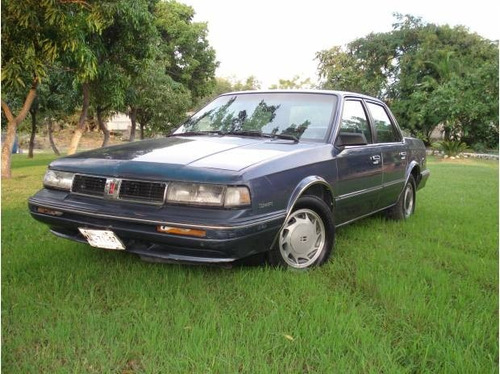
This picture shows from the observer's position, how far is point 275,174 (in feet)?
9.80

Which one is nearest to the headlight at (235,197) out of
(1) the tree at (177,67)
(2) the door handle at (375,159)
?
(2) the door handle at (375,159)

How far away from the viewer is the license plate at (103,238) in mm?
2895

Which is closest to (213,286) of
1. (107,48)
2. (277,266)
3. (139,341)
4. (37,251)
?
(277,266)

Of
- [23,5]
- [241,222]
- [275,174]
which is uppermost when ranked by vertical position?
[23,5]

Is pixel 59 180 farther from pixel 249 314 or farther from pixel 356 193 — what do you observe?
pixel 356 193

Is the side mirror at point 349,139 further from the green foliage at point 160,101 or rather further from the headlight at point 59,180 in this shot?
the green foliage at point 160,101

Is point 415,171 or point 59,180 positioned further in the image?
point 415,171

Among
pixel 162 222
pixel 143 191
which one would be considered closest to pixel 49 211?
pixel 143 191

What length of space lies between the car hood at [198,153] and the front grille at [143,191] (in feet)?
0.53

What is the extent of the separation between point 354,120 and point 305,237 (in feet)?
4.83

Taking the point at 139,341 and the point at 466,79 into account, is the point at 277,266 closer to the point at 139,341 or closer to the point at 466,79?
the point at 139,341

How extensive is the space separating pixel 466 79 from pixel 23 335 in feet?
83.3

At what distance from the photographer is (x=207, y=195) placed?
2.77 metres

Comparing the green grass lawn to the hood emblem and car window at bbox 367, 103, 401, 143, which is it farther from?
car window at bbox 367, 103, 401, 143
